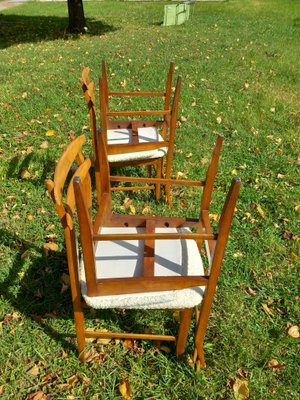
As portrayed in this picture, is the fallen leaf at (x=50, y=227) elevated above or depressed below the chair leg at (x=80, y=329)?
below

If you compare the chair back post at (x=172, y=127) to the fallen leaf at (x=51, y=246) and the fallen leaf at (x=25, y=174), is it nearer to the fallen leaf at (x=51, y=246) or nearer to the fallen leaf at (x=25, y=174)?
the fallen leaf at (x=51, y=246)

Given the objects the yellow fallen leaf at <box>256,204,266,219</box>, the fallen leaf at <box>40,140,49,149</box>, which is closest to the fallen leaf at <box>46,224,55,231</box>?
the fallen leaf at <box>40,140,49,149</box>

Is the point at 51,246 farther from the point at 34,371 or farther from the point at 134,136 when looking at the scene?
the point at 134,136

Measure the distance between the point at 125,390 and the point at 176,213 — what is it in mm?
1827

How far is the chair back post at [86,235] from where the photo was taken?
1526 mm

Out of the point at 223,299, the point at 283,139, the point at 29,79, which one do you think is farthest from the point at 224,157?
the point at 29,79

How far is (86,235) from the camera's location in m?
1.67

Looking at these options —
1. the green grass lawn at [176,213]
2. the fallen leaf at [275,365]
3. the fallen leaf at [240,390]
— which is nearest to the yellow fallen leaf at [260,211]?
the green grass lawn at [176,213]

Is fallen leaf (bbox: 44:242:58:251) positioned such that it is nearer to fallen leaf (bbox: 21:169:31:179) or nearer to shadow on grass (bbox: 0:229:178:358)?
shadow on grass (bbox: 0:229:178:358)

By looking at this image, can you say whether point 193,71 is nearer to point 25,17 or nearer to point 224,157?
point 224,157

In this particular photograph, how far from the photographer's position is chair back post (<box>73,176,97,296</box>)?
153 cm

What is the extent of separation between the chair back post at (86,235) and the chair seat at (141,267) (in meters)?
0.12

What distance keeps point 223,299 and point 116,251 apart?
1121 millimetres

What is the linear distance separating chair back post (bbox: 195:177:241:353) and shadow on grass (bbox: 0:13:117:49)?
32.9 ft
